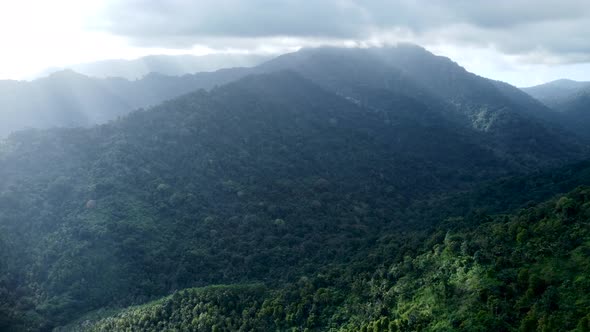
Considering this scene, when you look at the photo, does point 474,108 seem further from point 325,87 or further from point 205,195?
point 205,195

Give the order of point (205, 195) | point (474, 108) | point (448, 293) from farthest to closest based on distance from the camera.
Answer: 1. point (474, 108)
2. point (205, 195)
3. point (448, 293)


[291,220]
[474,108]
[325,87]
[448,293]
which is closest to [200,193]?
[291,220]

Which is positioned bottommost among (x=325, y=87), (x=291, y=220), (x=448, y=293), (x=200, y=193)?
(x=291, y=220)

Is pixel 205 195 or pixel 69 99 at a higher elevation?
pixel 69 99

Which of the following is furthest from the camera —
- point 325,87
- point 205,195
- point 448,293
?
point 325,87

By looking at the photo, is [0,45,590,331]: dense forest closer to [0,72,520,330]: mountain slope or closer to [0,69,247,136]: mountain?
[0,72,520,330]: mountain slope

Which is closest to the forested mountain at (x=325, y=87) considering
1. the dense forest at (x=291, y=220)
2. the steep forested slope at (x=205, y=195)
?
the dense forest at (x=291, y=220)

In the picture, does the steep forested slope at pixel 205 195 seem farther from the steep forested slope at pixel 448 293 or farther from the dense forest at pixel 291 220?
the steep forested slope at pixel 448 293

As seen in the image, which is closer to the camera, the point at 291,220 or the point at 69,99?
the point at 291,220

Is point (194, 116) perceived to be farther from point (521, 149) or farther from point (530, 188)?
point (521, 149)
